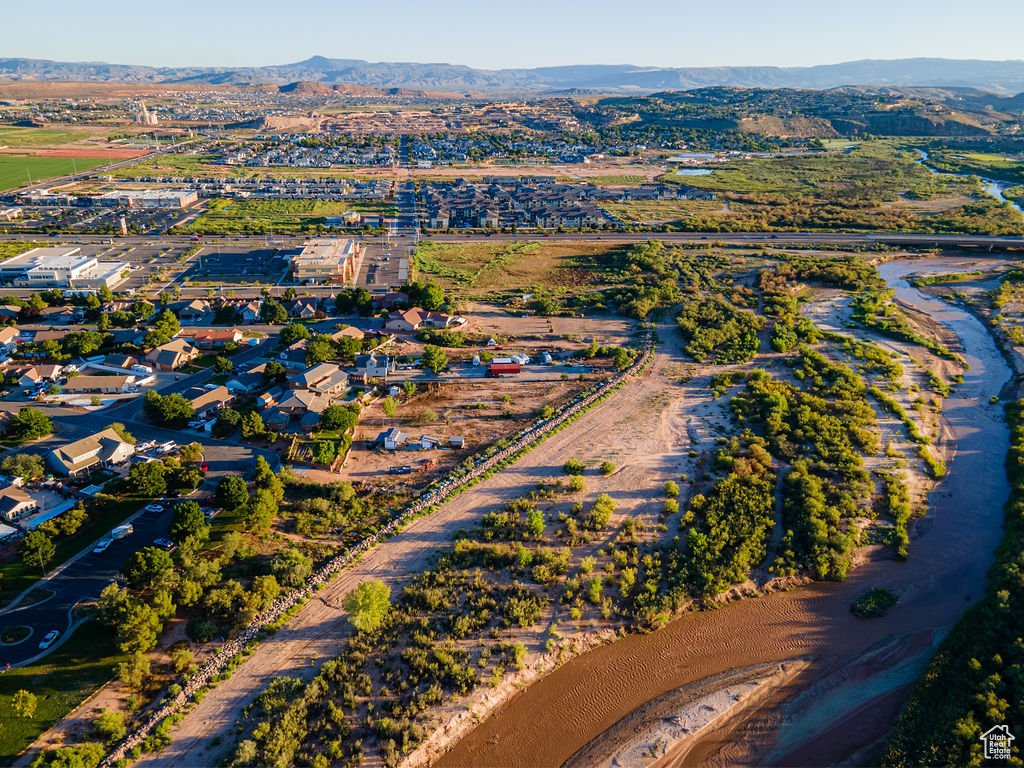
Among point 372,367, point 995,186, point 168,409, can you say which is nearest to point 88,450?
point 168,409

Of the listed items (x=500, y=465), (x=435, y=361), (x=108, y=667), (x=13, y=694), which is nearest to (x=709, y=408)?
(x=500, y=465)

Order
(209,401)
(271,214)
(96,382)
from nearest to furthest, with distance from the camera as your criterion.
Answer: (209,401) < (96,382) < (271,214)

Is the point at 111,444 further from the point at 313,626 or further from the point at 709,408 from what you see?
the point at 709,408

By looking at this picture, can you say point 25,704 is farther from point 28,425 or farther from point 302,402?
point 302,402

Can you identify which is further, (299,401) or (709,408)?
(709,408)

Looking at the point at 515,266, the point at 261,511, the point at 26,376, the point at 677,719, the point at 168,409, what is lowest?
the point at 677,719

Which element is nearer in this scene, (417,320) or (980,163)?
(417,320)
